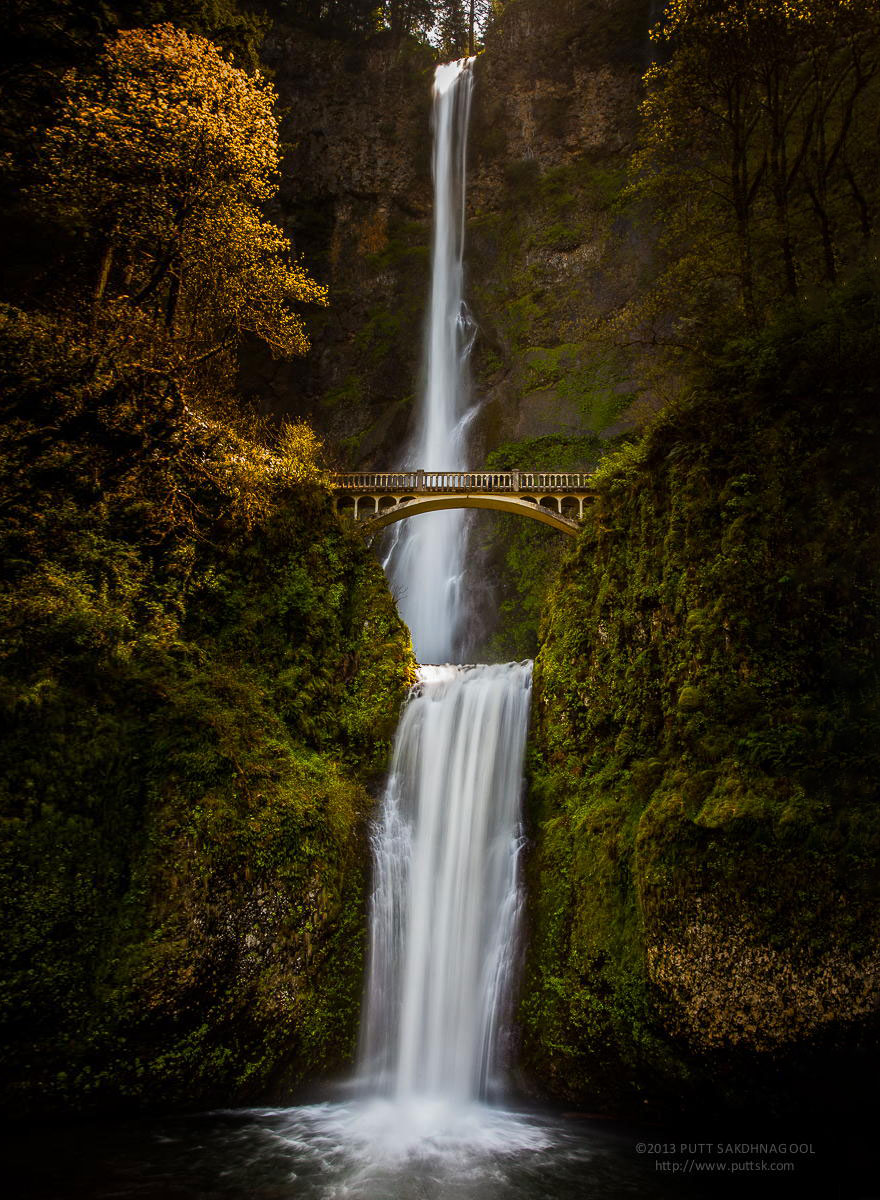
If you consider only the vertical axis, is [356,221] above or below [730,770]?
above

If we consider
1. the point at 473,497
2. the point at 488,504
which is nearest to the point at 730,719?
the point at 473,497

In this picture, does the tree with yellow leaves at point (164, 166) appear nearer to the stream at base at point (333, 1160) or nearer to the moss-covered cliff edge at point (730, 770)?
the moss-covered cliff edge at point (730, 770)

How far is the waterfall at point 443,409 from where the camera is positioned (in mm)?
27719

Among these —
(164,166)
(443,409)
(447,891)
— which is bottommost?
(447,891)

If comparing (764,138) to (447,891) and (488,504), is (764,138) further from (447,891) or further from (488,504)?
(447,891)

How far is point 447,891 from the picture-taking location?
36.6 ft

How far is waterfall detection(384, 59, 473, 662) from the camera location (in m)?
27.7

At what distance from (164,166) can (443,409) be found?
63.2 feet

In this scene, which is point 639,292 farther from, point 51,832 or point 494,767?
point 51,832

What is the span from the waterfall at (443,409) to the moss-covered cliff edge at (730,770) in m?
16.2

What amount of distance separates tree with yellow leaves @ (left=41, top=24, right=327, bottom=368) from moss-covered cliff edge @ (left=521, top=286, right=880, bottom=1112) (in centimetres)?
892

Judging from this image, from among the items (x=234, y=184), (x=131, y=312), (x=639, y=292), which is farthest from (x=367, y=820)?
(x=639, y=292)

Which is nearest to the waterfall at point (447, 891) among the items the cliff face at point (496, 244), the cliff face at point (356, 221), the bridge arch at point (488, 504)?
the bridge arch at point (488, 504)

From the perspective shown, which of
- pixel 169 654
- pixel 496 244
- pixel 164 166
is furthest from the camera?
pixel 496 244
